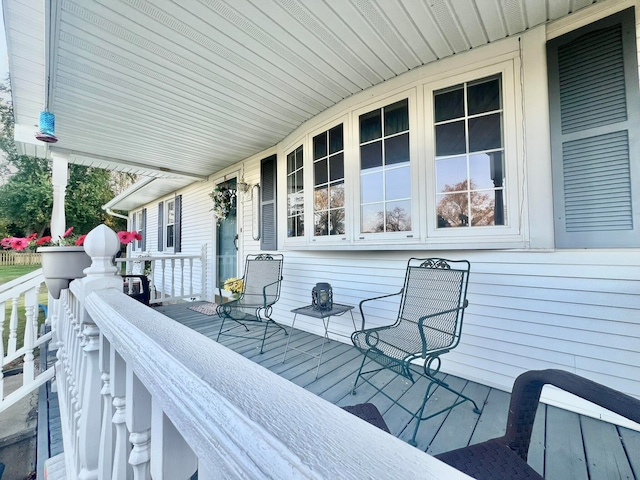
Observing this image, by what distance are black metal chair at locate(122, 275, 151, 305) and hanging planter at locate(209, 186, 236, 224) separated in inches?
66.8

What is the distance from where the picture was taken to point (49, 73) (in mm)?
2447

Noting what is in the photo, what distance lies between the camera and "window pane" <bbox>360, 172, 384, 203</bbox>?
2.83m

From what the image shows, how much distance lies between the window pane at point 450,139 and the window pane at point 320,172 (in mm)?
1302

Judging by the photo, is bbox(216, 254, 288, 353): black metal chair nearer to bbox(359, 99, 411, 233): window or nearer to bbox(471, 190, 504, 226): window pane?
bbox(359, 99, 411, 233): window

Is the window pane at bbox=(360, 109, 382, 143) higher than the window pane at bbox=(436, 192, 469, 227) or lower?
higher

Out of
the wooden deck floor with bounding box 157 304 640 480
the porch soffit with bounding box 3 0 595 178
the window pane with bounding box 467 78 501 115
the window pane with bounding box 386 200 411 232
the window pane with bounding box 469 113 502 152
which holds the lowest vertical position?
the wooden deck floor with bounding box 157 304 640 480

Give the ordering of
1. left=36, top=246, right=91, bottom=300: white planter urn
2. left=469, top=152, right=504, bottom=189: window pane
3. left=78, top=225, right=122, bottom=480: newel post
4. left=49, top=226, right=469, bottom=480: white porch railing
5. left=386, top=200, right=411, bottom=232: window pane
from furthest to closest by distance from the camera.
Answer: left=386, top=200, right=411, bottom=232: window pane → left=469, top=152, right=504, bottom=189: window pane → left=36, top=246, right=91, bottom=300: white planter urn → left=78, top=225, right=122, bottom=480: newel post → left=49, top=226, right=469, bottom=480: white porch railing

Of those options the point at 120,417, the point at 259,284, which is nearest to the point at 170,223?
the point at 259,284

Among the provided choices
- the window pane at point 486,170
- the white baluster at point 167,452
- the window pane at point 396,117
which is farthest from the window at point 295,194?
the white baluster at point 167,452

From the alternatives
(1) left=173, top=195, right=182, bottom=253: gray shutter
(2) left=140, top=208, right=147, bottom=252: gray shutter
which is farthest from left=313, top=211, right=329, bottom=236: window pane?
(2) left=140, top=208, right=147, bottom=252: gray shutter

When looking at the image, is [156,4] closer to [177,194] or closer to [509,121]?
[509,121]

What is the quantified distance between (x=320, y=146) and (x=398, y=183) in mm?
1211

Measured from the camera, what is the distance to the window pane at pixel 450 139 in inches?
92.3

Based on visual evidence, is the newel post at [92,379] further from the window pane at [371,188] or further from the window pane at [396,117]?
the window pane at [396,117]
